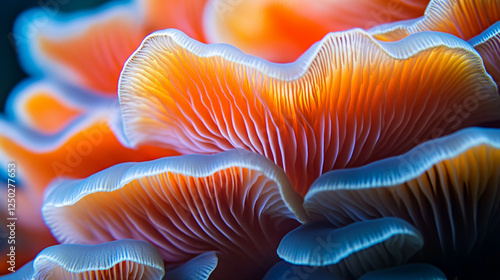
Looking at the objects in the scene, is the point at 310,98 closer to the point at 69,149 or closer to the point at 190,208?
the point at 190,208

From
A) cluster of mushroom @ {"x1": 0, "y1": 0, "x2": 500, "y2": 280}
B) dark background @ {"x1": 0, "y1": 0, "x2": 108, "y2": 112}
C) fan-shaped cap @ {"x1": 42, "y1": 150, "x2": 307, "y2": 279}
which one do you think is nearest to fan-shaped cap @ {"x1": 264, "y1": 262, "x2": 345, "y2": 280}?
cluster of mushroom @ {"x1": 0, "y1": 0, "x2": 500, "y2": 280}

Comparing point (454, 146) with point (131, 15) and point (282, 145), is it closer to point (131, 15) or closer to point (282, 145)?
point (282, 145)

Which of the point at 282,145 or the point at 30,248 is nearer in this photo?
the point at 282,145

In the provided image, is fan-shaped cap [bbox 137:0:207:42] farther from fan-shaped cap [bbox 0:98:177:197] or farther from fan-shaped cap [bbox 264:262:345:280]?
fan-shaped cap [bbox 264:262:345:280]

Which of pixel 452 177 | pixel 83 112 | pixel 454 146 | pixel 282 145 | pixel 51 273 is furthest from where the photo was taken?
pixel 83 112

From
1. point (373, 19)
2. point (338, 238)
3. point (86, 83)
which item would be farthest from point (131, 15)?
point (338, 238)
